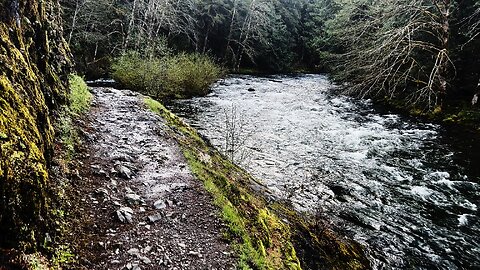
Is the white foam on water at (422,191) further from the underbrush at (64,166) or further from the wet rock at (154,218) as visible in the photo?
the underbrush at (64,166)

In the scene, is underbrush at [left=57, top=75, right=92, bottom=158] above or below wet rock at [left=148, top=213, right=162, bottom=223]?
above

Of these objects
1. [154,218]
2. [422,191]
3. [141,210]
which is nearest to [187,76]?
[422,191]

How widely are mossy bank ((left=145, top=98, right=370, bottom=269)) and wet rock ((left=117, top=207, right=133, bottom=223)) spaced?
113 cm

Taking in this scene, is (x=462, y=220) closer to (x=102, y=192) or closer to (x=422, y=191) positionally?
(x=422, y=191)

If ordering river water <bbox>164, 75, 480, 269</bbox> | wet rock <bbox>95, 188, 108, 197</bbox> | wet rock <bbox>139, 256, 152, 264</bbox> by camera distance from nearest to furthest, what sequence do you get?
wet rock <bbox>139, 256, 152, 264</bbox>
wet rock <bbox>95, 188, 108, 197</bbox>
river water <bbox>164, 75, 480, 269</bbox>

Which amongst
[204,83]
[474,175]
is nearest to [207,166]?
[474,175]

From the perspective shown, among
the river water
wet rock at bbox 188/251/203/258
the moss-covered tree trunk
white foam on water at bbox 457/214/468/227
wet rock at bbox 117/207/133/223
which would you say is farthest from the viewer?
white foam on water at bbox 457/214/468/227

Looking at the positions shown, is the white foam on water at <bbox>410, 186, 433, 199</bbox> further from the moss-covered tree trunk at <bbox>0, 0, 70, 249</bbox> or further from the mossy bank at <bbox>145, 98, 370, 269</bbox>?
the moss-covered tree trunk at <bbox>0, 0, 70, 249</bbox>

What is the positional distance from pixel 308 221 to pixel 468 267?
9.32 ft

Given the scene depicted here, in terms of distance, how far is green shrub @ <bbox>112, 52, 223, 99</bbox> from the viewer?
17.1 metres

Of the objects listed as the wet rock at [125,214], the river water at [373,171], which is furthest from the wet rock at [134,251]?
the river water at [373,171]

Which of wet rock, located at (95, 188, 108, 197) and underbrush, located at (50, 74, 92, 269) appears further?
wet rock, located at (95, 188, 108, 197)

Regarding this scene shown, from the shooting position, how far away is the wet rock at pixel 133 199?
4.44 metres

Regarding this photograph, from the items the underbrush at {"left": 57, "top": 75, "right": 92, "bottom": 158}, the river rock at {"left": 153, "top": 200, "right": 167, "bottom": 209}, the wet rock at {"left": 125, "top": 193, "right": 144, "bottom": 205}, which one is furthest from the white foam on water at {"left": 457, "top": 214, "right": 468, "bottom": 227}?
the underbrush at {"left": 57, "top": 75, "right": 92, "bottom": 158}
